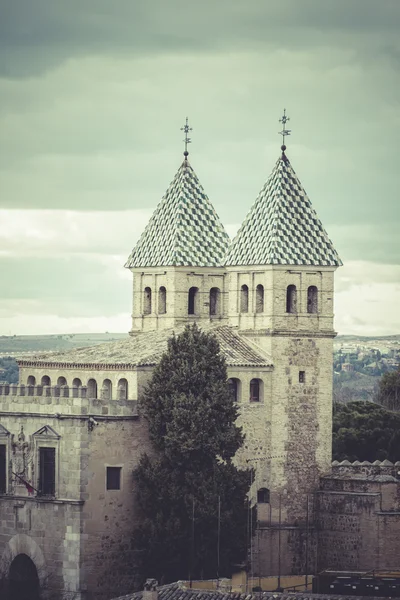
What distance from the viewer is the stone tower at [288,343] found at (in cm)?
7519

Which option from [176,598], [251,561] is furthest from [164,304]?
[176,598]

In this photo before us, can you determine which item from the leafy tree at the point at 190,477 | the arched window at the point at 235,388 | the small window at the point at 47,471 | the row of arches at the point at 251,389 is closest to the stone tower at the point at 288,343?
the row of arches at the point at 251,389

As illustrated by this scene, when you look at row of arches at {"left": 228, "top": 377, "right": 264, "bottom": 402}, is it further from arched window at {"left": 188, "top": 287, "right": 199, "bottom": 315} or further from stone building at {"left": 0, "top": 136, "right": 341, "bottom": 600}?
arched window at {"left": 188, "top": 287, "right": 199, "bottom": 315}

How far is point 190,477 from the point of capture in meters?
70.8

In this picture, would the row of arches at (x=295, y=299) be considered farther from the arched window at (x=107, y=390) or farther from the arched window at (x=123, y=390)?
the arched window at (x=107, y=390)

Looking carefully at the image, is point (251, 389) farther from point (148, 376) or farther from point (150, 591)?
point (150, 591)

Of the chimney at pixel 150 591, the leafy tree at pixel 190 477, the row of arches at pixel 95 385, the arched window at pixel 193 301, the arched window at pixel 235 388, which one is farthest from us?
the arched window at pixel 193 301

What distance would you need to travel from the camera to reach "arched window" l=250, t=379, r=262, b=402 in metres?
75.1

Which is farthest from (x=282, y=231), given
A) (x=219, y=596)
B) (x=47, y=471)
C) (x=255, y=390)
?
(x=219, y=596)

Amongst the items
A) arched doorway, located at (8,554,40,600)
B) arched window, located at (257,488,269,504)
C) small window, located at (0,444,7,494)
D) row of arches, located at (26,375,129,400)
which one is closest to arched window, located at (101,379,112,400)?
row of arches, located at (26,375,129,400)

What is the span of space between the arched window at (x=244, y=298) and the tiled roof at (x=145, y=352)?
919 mm

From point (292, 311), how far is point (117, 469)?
9.62 m

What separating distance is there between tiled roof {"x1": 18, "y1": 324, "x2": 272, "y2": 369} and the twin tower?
1.14ft

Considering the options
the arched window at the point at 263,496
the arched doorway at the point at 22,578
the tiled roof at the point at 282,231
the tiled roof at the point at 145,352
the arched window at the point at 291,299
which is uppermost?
the tiled roof at the point at 282,231
